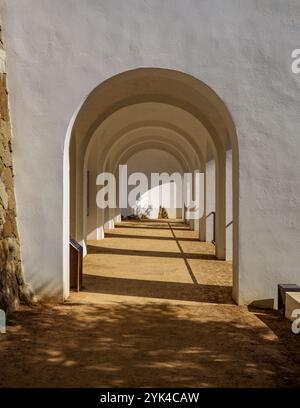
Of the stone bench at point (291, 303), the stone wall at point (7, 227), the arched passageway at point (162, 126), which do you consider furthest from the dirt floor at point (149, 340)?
the arched passageway at point (162, 126)

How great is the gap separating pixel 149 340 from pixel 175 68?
3621 mm

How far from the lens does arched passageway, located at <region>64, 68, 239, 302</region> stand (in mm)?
6965

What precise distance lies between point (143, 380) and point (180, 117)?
39.2 feet

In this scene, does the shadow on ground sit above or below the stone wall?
below

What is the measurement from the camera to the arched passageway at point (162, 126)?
6.96 m

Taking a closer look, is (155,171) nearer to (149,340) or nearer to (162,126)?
(162,126)

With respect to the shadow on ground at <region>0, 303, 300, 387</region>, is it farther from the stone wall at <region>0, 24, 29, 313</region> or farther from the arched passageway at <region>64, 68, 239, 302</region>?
the arched passageway at <region>64, 68, 239, 302</region>

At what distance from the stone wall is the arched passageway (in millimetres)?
698

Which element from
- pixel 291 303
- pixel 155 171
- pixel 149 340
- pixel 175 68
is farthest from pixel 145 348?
pixel 155 171

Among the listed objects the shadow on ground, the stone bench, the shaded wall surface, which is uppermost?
the shaded wall surface

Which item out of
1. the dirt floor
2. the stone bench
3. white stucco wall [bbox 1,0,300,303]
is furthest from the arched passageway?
the stone bench

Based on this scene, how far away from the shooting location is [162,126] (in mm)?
16609

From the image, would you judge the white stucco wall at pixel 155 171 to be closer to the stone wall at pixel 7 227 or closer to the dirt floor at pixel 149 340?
the dirt floor at pixel 149 340
